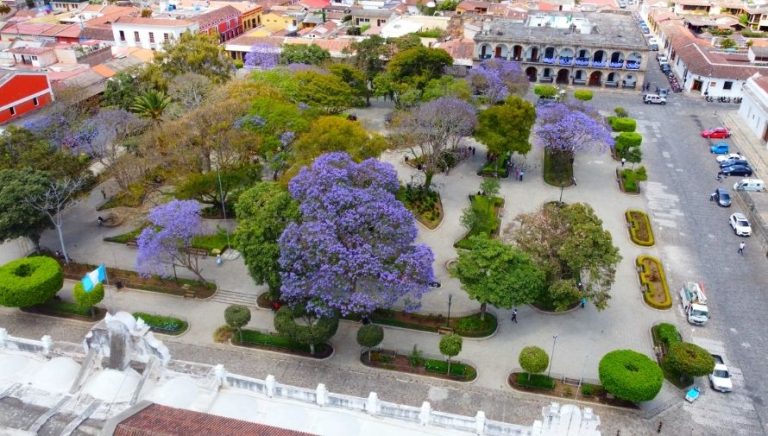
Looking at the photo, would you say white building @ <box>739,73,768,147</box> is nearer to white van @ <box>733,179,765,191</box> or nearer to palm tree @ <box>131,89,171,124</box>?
white van @ <box>733,179,765,191</box>

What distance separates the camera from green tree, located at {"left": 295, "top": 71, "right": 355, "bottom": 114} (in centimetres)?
4741

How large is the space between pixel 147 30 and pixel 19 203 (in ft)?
163

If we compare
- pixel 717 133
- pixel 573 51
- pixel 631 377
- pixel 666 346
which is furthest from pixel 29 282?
pixel 573 51

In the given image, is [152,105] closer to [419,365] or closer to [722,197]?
[419,365]

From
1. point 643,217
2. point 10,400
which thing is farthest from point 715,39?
point 10,400

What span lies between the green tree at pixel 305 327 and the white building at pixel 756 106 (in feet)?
139

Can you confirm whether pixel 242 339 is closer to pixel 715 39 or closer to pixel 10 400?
pixel 10 400

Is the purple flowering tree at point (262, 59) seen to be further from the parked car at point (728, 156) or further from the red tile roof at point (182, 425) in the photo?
the red tile roof at point (182, 425)

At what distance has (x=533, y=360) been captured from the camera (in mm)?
25281

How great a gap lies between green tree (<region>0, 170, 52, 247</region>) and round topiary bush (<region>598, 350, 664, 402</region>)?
2889cm

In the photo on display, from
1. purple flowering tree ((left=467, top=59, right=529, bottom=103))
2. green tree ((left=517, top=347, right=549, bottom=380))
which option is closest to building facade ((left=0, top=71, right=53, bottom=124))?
purple flowering tree ((left=467, top=59, right=529, bottom=103))

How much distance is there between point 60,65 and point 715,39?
73540mm

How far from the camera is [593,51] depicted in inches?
2645

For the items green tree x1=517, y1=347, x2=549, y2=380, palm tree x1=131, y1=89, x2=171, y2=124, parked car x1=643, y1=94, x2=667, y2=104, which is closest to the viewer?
green tree x1=517, y1=347, x2=549, y2=380
